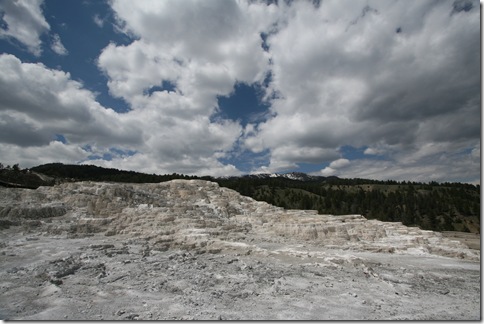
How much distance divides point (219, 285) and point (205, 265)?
12.5 feet

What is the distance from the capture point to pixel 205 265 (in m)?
18.3

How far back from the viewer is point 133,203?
3600 cm

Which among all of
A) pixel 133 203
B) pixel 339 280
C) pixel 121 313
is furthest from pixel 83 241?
pixel 339 280

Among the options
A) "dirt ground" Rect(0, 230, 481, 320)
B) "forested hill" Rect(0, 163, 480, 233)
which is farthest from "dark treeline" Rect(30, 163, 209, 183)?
"dirt ground" Rect(0, 230, 481, 320)

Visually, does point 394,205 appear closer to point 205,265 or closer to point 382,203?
point 382,203

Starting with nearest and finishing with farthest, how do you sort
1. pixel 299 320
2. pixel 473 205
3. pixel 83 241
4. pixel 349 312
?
pixel 299 320 < pixel 349 312 < pixel 83 241 < pixel 473 205

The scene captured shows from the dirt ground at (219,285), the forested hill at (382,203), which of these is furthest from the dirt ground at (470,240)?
the forested hill at (382,203)

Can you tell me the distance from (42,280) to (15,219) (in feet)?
57.6

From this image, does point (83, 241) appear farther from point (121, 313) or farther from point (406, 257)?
point (406, 257)

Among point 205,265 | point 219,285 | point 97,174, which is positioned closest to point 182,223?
point 205,265

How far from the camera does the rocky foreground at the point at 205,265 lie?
11.7 m

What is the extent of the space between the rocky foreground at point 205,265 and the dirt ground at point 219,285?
0.07 meters

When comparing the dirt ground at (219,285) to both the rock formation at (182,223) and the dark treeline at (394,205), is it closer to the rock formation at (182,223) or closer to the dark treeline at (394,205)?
the rock formation at (182,223)

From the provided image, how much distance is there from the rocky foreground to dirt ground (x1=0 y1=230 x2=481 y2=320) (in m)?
0.07
